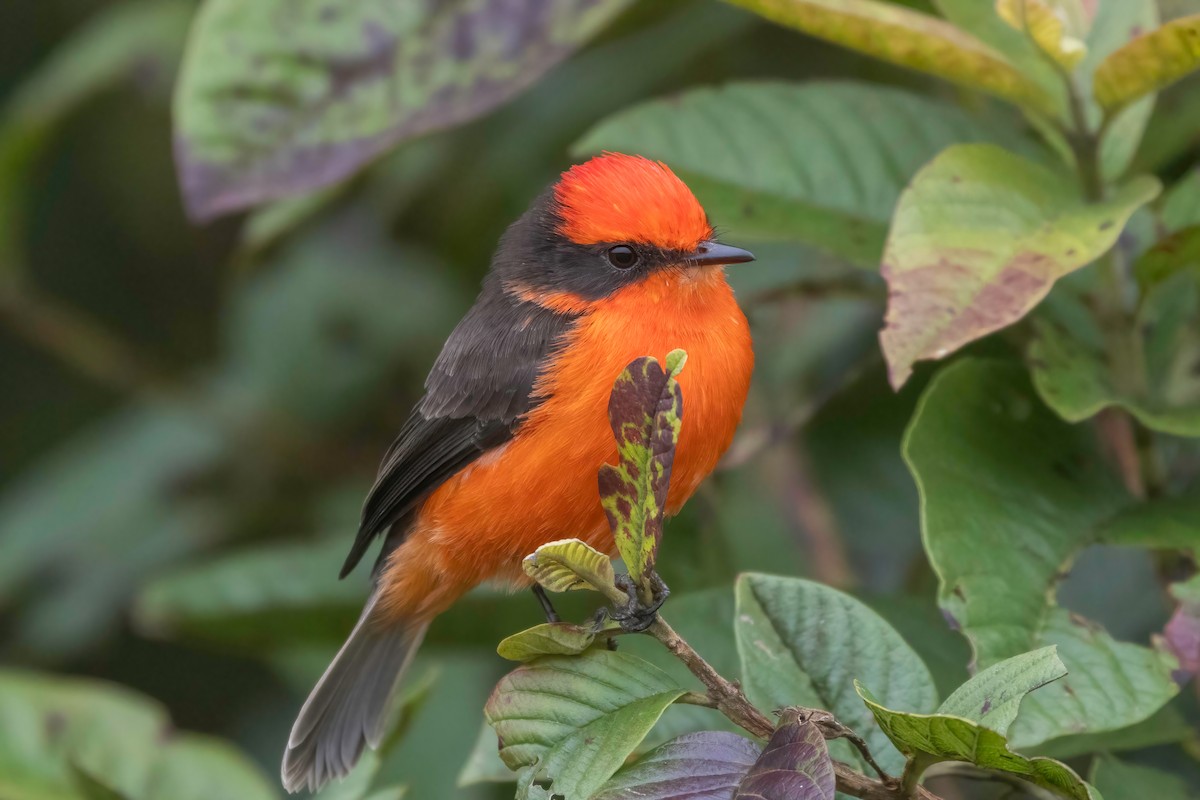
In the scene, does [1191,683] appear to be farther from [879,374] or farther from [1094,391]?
[879,374]

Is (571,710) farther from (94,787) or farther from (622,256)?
(622,256)

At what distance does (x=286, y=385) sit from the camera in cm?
466

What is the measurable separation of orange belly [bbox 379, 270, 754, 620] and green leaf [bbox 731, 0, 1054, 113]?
2.38 feet

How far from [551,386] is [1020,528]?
102cm

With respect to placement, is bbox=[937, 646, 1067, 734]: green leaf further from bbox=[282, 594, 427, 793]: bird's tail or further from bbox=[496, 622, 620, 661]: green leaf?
bbox=[282, 594, 427, 793]: bird's tail

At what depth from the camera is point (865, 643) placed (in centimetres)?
209

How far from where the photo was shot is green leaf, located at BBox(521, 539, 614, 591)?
1.79 meters

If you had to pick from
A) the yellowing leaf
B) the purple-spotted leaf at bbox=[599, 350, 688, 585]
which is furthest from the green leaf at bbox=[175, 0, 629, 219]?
the purple-spotted leaf at bbox=[599, 350, 688, 585]

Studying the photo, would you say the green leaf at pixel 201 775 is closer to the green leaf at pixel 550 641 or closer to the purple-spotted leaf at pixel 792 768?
the green leaf at pixel 550 641

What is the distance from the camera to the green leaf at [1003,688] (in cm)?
168

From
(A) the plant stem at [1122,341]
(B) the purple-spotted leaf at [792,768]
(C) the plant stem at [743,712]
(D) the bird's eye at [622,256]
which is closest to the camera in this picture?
(B) the purple-spotted leaf at [792,768]

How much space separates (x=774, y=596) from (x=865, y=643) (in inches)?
6.0

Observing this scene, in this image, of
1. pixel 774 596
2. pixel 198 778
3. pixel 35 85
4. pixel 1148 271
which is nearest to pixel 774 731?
pixel 774 596

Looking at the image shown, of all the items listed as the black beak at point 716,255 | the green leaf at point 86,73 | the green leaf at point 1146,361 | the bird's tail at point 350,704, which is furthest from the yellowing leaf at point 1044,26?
the green leaf at point 86,73
